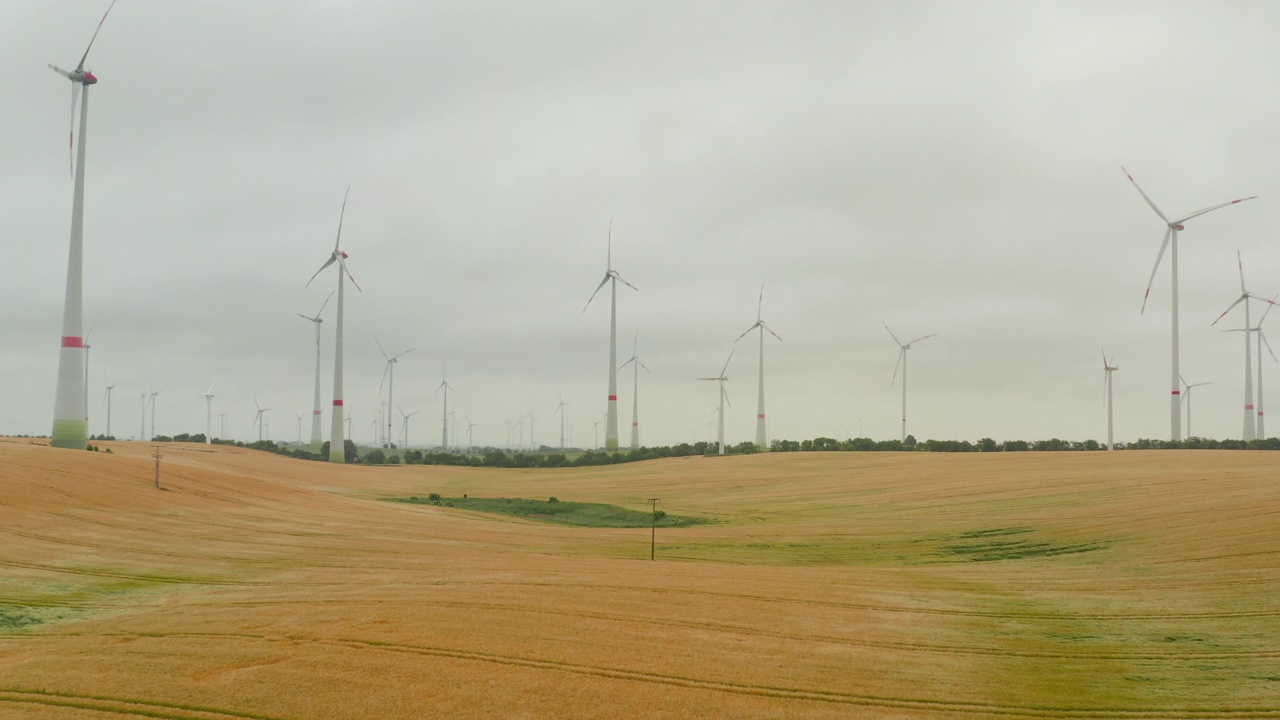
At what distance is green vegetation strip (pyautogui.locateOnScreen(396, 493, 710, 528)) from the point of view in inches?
1978

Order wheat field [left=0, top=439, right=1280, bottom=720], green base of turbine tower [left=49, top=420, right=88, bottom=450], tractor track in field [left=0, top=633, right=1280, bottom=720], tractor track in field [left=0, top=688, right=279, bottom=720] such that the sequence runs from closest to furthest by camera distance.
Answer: tractor track in field [left=0, top=688, right=279, bottom=720], tractor track in field [left=0, top=633, right=1280, bottom=720], wheat field [left=0, top=439, right=1280, bottom=720], green base of turbine tower [left=49, top=420, right=88, bottom=450]

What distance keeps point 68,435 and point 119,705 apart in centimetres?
4822

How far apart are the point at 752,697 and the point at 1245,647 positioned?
1052 cm

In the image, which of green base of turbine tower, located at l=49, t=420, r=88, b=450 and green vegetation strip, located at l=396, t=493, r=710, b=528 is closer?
green vegetation strip, located at l=396, t=493, r=710, b=528

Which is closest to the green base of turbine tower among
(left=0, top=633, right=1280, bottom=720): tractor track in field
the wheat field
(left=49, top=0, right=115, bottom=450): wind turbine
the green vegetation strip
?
(left=49, top=0, right=115, bottom=450): wind turbine

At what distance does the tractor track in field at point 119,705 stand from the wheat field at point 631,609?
0.06 m

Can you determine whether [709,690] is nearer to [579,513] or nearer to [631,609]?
[631,609]

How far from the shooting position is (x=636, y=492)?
248ft

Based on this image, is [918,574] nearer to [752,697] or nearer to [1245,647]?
[1245,647]

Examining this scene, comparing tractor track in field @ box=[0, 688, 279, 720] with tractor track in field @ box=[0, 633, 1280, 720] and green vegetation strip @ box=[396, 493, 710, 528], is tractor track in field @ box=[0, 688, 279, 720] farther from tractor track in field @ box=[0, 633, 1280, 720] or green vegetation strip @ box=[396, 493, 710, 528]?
green vegetation strip @ box=[396, 493, 710, 528]

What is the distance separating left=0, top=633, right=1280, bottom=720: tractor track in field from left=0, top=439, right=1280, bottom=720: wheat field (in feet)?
0.18

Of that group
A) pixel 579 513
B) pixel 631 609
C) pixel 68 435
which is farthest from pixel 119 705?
pixel 68 435

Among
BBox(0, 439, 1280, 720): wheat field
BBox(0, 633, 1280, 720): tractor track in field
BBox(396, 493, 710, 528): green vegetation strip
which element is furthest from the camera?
BBox(396, 493, 710, 528): green vegetation strip

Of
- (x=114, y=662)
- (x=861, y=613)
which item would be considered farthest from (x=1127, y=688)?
(x=114, y=662)
